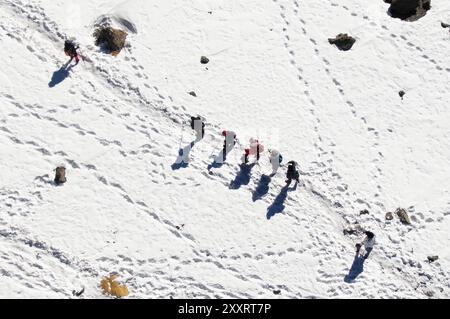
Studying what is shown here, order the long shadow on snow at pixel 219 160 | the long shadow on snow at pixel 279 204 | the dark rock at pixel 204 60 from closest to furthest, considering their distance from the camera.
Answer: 1. the long shadow on snow at pixel 279 204
2. the long shadow on snow at pixel 219 160
3. the dark rock at pixel 204 60

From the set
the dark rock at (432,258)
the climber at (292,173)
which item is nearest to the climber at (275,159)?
the climber at (292,173)

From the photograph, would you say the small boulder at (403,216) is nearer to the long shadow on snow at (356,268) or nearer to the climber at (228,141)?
the long shadow on snow at (356,268)

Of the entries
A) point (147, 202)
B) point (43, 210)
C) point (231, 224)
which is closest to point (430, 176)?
point (231, 224)

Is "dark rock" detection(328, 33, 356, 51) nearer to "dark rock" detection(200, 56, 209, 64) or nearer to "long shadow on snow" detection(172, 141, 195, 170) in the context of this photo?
"dark rock" detection(200, 56, 209, 64)

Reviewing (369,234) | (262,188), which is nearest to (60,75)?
(262,188)


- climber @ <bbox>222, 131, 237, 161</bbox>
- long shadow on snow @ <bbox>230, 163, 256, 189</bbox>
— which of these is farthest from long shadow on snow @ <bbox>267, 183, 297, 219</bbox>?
climber @ <bbox>222, 131, 237, 161</bbox>

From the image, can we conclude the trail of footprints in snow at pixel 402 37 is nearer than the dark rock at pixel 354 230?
No

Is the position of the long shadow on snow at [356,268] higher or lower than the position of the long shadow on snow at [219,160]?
lower
